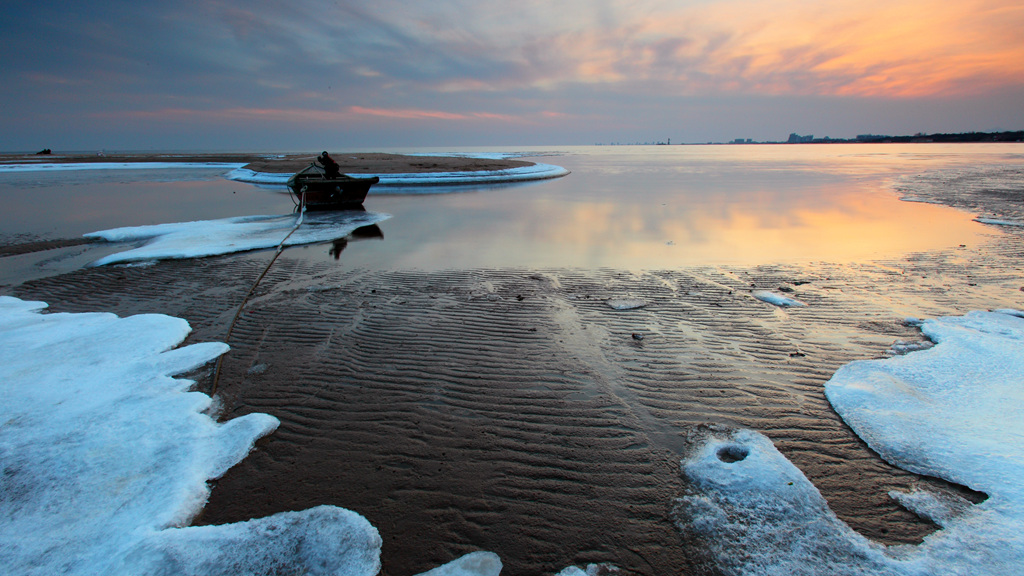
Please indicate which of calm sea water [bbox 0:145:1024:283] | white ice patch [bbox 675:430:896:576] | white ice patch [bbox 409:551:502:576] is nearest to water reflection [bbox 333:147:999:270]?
calm sea water [bbox 0:145:1024:283]

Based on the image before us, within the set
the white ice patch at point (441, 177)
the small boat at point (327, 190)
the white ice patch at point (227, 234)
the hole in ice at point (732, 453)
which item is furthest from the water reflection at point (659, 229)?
the white ice patch at point (441, 177)

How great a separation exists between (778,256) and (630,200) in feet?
32.9

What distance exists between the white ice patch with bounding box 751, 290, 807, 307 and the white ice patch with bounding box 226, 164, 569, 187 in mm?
23457

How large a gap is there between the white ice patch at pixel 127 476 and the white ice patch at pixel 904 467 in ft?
7.34

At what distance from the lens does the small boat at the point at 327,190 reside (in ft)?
52.0

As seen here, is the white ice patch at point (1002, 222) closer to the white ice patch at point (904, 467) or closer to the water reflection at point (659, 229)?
the water reflection at point (659, 229)

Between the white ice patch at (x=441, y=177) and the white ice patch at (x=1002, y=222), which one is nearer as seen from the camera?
the white ice patch at (x=1002, y=222)

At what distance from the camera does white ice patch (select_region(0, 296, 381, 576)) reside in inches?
102

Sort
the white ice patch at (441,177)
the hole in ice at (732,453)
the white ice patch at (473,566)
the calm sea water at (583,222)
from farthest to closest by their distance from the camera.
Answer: the white ice patch at (441,177)
the calm sea water at (583,222)
the hole in ice at (732,453)
the white ice patch at (473,566)

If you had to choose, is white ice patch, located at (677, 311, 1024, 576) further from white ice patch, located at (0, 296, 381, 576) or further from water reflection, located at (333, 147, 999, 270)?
water reflection, located at (333, 147, 999, 270)

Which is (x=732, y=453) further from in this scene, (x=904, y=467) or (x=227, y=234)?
(x=227, y=234)

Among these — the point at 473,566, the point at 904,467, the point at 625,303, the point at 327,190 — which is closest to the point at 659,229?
the point at 625,303

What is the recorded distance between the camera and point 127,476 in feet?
10.6

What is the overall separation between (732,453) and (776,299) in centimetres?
400
